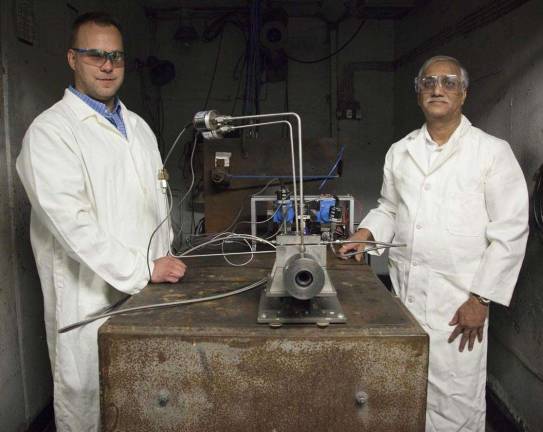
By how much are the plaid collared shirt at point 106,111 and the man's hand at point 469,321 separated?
1.38m

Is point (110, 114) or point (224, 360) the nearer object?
point (224, 360)

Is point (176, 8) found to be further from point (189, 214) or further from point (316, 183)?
point (316, 183)

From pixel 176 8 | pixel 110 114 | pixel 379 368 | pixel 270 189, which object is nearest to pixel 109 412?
pixel 379 368

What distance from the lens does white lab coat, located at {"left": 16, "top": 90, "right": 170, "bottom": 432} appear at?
1.28m

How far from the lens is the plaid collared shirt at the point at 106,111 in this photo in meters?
1.49

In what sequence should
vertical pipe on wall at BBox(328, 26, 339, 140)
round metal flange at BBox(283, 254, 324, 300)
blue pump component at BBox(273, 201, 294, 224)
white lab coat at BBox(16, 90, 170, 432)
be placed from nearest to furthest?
round metal flange at BBox(283, 254, 324, 300) < white lab coat at BBox(16, 90, 170, 432) < blue pump component at BBox(273, 201, 294, 224) < vertical pipe on wall at BBox(328, 26, 339, 140)

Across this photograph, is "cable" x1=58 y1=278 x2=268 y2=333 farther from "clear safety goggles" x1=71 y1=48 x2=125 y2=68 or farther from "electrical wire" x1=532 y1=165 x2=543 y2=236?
"electrical wire" x1=532 y1=165 x2=543 y2=236

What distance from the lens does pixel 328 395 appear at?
99 cm

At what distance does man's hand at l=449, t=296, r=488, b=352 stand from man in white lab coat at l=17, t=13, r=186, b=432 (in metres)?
1.02

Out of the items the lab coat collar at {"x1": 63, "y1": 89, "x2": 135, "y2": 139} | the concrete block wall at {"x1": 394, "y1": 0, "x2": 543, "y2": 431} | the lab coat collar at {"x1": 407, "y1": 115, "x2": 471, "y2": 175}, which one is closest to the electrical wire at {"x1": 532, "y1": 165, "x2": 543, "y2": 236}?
the concrete block wall at {"x1": 394, "y1": 0, "x2": 543, "y2": 431}

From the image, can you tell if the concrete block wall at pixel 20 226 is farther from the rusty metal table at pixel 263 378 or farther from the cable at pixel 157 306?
the rusty metal table at pixel 263 378

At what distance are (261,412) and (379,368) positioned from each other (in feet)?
0.96

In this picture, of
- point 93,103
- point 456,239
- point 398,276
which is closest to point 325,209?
point 398,276

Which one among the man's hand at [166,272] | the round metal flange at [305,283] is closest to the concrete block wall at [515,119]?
the round metal flange at [305,283]
